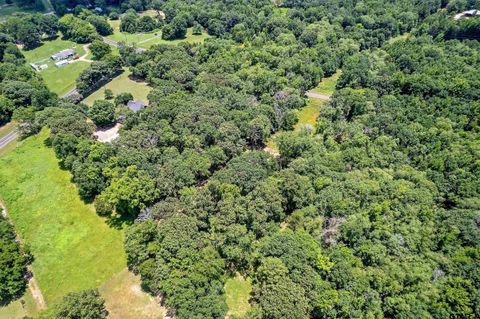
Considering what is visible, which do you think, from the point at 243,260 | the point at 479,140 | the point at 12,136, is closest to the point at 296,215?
the point at 243,260

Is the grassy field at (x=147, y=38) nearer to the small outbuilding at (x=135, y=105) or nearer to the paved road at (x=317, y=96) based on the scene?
the small outbuilding at (x=135, y=105)

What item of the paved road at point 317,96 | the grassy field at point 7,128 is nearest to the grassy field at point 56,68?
the grassy field at point 7,128

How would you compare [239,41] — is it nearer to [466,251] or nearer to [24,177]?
[24,177]

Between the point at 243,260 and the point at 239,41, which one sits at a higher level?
the point at 239,41

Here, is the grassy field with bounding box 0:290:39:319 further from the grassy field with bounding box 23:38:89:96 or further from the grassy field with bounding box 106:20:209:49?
the grassy field with bounding box 106:20:209:49

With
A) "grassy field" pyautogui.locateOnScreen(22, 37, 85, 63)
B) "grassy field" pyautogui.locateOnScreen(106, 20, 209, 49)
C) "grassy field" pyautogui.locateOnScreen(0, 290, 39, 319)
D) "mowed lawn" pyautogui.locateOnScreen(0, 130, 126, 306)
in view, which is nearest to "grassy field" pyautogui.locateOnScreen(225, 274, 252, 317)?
"mowed lawn" pyautogui.locateOnScreen(0, 130, 126, 306)

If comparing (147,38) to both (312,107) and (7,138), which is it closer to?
(7,138)

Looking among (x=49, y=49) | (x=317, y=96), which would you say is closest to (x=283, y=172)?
(x=317, y=96)
